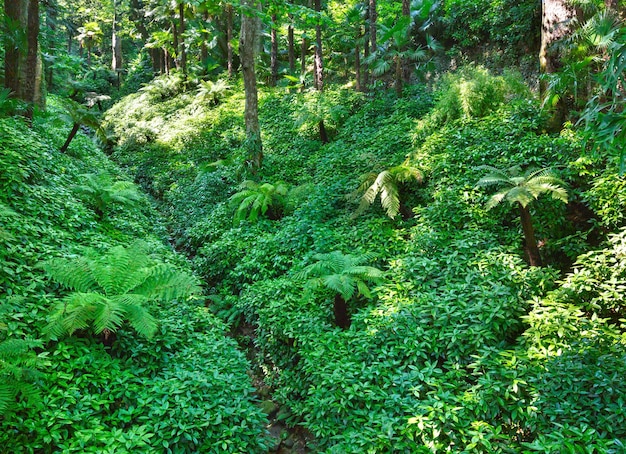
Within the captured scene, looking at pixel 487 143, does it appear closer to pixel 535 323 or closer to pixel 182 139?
pixel 535 323

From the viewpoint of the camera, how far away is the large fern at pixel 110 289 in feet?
12.4

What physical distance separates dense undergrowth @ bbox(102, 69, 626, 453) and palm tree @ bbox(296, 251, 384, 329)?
8.6 inches

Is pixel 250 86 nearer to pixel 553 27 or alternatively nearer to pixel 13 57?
pixel 13 57

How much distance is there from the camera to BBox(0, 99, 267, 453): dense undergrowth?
317cm

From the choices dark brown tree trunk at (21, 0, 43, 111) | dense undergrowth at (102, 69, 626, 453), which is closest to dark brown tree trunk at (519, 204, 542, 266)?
dense undergrowth at (102, 69, 626, 453)

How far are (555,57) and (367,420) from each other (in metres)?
6.83

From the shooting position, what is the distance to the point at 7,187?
17.9 ft

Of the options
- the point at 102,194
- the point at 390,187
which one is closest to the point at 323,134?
the point at 390,187

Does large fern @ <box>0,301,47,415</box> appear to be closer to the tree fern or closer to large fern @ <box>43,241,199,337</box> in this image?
the tree fern

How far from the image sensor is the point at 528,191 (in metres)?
4.75

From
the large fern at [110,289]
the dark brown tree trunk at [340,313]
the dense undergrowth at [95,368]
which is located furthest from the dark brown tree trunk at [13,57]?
the dark brown tree trunk at [340,313]

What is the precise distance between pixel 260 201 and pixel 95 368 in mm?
4907

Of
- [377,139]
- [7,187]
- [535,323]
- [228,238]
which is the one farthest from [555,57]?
[7,187]

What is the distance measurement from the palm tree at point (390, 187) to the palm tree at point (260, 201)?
2.22m
